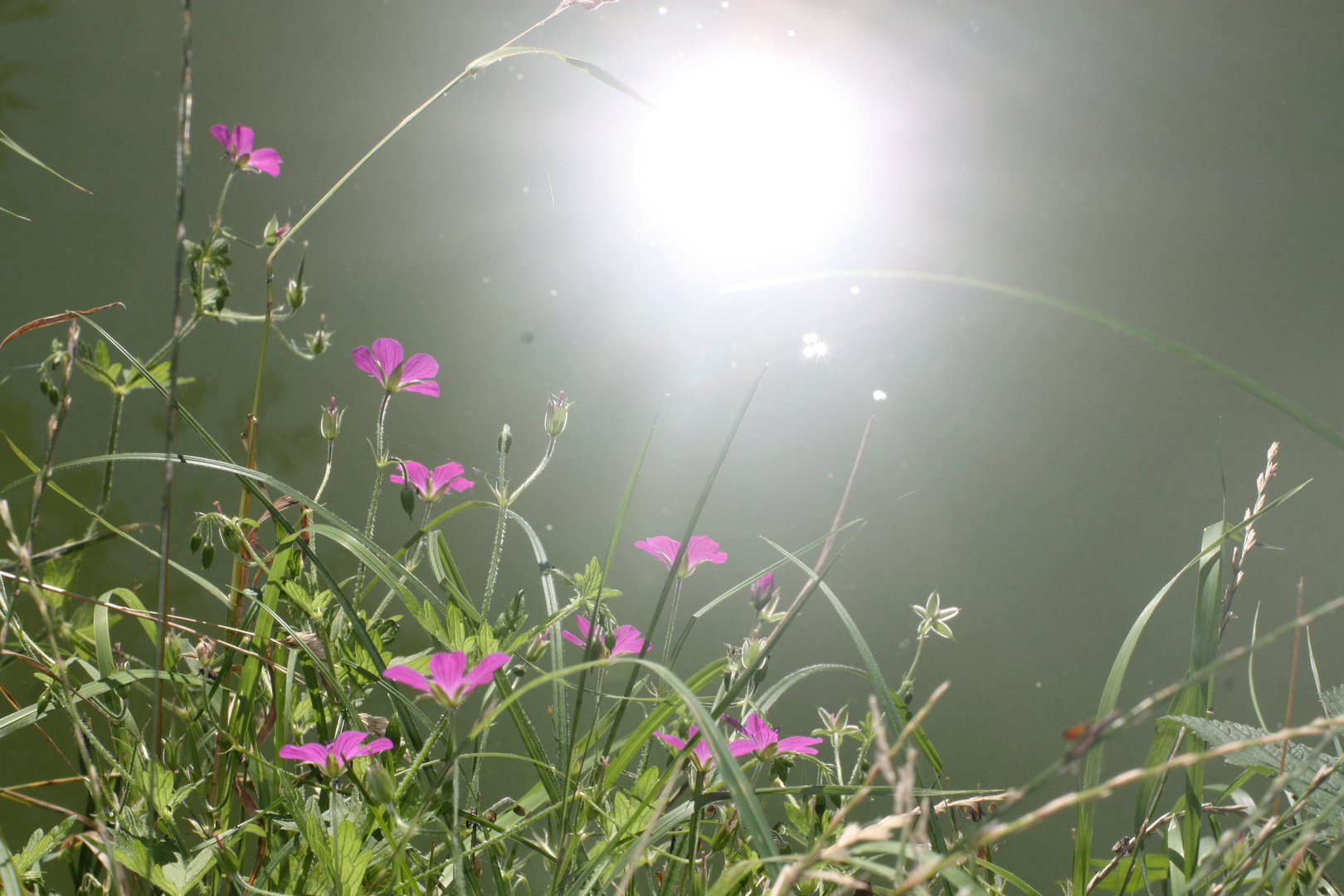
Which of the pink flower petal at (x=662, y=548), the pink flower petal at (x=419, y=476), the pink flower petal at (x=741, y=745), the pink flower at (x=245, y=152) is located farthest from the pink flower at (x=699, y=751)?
the pink flower at (x=245, y=152)

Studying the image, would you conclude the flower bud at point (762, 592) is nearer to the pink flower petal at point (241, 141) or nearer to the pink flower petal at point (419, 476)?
the pink flower petal at point (419, 476)

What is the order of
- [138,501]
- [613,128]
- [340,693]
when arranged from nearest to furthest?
[340,693] < [138,501] < [613,128]

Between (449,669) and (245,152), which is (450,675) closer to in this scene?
(449,669)

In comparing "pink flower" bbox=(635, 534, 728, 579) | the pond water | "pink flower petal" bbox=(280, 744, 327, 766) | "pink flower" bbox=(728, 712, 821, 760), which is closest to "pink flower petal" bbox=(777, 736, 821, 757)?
"pink flower" bbox=(728, 712, 821, 760)

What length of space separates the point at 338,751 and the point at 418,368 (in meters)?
0.23

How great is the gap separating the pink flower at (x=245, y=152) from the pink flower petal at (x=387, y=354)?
0.17 metres

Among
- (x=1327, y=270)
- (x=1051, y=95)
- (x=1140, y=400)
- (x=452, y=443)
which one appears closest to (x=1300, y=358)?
(x=1327, y=270)

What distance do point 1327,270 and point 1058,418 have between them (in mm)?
438

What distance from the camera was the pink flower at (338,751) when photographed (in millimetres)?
306

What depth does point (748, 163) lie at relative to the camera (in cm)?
92

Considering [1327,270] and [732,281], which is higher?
[1327,270]

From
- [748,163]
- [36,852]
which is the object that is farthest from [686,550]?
[748,163]

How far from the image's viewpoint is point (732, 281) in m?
0.93

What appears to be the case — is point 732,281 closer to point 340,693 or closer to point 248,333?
point 248,333
